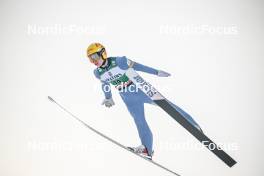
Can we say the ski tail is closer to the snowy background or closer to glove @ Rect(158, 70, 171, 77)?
the snowy background

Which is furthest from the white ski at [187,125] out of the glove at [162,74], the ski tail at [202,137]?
the glove at [162,74]

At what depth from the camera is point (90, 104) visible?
2189 mm

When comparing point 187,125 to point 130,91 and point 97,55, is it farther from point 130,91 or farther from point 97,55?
point 97,55

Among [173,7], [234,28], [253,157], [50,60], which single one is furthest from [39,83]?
[253,157]

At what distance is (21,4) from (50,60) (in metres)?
0.63

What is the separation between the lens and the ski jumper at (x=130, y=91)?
2.17 m

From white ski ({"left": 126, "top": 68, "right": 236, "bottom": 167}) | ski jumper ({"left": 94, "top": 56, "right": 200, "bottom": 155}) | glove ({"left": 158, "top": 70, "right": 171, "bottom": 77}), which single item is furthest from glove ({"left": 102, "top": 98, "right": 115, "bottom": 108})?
glove ({"left": 158, "top": 70, "right": 171, "bottom": 77})

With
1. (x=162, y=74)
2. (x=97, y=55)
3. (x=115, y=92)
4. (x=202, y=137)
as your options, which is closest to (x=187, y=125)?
(x=202, y=137)

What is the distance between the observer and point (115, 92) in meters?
2.19

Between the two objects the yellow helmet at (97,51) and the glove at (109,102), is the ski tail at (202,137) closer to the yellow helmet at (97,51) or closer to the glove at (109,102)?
the glove at (109,102)

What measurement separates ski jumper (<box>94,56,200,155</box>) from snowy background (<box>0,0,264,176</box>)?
0.19ft

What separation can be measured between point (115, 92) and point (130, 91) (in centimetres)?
14

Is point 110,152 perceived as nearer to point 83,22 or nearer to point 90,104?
point 90,104

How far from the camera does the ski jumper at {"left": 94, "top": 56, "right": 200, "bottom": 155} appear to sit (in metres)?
2.17
